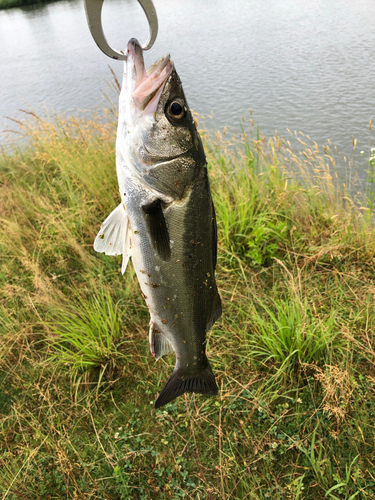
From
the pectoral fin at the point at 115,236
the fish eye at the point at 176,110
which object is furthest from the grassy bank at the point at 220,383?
the fish eye at the point at 176,110

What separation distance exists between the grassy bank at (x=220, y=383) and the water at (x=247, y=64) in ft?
13.2

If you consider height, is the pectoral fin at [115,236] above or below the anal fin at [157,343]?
above

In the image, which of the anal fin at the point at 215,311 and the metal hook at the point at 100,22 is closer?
the metal hook at the point at 100,22

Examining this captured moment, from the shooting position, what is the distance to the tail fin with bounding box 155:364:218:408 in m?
1.80

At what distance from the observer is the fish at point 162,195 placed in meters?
1.46

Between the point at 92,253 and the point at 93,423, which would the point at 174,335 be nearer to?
the point at 93,423

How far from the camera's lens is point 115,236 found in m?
1.63

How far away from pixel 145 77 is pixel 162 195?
502 millimetres

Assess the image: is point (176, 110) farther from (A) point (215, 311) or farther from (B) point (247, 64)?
(B) point (247, 64)

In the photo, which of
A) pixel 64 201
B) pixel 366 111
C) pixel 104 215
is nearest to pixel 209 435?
pixel 104 215

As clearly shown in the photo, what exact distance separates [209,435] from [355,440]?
3.41 feet

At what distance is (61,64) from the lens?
48.3 feet

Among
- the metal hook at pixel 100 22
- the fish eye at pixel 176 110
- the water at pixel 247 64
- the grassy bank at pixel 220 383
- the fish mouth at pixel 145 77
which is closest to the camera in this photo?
the metal hook at pixel 100 22

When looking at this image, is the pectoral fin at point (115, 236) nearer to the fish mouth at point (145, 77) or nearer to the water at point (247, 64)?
the fish mouth at point (145, 77)
